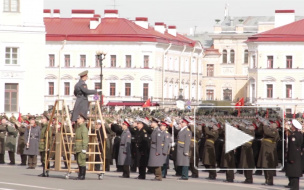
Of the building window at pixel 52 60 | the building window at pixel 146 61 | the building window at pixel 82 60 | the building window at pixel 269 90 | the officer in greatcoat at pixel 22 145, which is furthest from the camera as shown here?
the building window at pixel 269 90

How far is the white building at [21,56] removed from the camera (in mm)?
76250

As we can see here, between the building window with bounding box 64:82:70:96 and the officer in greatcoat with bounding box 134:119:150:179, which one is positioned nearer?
the officer in greatcoat with bounding box 134:119:150:179

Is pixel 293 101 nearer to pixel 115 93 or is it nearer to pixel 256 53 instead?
pixel 256 53

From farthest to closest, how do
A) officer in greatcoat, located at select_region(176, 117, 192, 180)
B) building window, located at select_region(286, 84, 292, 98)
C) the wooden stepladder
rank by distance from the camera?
building window, located at select_region(286, 84, 292, 98)
officer in greatcoat, located at select_region(176, 117, 192, 180)
the wooden stepladder

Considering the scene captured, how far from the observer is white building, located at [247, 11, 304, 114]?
116 m

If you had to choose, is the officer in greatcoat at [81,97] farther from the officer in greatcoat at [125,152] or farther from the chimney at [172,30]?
the chimney at [172,30]

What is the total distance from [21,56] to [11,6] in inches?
130

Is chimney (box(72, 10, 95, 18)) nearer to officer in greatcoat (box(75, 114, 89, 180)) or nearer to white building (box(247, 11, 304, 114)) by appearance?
white building (box(247, 11, 304, 114))

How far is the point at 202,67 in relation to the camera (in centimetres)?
14238

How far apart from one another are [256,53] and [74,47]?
17.6 metres

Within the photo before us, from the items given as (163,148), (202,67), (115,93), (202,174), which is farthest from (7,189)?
(202,67)

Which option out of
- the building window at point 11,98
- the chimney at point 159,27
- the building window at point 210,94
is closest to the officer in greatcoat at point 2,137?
the building window at point 11,98
